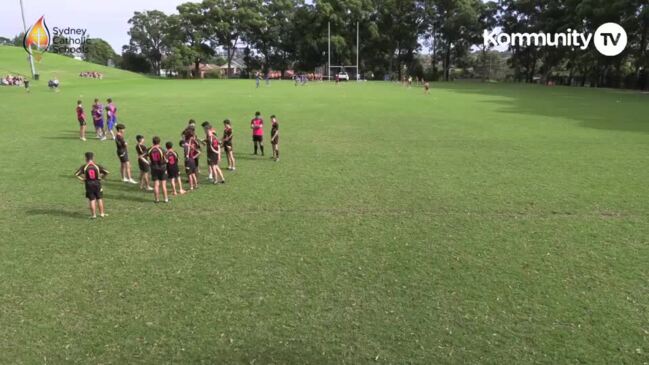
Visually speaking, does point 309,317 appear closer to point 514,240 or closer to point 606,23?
point 514,240

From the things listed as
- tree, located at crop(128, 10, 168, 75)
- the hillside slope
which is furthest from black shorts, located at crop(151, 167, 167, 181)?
tree, located at crop(128, 10, 168, 75)

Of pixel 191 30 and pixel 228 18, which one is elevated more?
pixel 228 18

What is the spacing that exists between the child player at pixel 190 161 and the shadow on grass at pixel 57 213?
8.90ft

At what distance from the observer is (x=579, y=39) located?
6662 centimetres

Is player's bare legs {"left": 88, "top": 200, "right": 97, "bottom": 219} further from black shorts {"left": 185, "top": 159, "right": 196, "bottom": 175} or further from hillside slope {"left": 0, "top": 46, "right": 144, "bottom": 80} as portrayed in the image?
hillside slope {"left": 0, "top": 46, "right": 144, "bottom": 80}

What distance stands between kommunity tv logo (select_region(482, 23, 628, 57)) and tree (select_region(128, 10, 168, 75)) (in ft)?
250

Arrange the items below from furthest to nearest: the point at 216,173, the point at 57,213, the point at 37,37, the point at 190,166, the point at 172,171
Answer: the point at 37,37
the point at 216,173
the point at 190,166
the point at 172,171
the point at 57,213

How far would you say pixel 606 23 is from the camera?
5988cm

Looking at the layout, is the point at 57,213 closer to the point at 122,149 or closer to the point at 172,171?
the point at 172,171

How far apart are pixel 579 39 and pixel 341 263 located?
71.9 metres

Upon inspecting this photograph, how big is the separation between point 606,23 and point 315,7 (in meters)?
49.1

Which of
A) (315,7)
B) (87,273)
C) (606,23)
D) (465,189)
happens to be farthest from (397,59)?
(87,273)

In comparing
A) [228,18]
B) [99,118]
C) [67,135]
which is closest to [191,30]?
[228,18]

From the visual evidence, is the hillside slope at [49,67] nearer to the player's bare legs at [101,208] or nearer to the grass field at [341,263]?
the grass field at [341,263]
